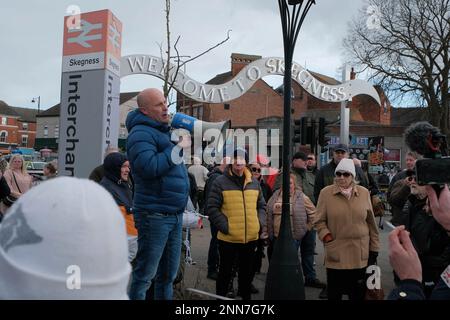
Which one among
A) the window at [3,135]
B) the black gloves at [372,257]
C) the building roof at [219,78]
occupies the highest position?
the building roof at [219,78]

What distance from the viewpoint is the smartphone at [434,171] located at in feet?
6.34

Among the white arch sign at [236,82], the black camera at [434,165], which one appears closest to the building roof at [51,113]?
the white arch sign at [236,82]

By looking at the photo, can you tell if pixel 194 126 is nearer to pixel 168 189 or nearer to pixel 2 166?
pixel 168 189

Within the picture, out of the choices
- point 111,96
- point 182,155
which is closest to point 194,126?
point 182,155

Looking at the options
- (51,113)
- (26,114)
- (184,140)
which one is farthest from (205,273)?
(26,114)

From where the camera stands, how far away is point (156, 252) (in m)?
3.44

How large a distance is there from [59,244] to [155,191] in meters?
2.52

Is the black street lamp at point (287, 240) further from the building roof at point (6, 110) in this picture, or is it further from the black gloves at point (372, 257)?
the building roof at point (6, 110)

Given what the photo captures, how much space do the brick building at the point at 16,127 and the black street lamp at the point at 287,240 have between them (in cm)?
8894

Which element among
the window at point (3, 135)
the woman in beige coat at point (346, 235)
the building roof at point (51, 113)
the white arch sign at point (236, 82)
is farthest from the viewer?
the window at point (3, 135)

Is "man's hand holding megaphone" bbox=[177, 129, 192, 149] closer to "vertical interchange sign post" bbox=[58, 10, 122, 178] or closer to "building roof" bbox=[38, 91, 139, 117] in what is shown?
"vertical interchange sign post" bbox=[58, 10, 122, 178]

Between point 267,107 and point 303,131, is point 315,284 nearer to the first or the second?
point 303,131

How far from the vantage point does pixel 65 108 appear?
6.32 metres

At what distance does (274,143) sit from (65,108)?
5.87 metres
